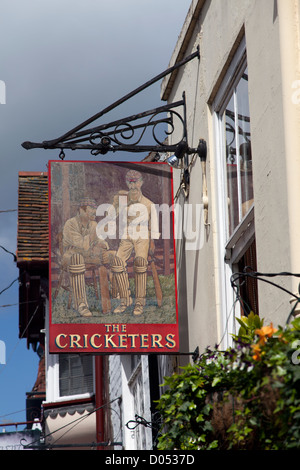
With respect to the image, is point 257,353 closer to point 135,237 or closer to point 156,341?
point 156,341

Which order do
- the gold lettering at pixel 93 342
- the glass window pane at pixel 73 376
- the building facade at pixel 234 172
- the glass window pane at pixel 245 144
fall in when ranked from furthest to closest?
1. the glass window pane at pixel 73 376
2. the gold lettering at pixel 93 342
3. the glass window pane at pixel 245 144
4. the building facade at pixel 234 172

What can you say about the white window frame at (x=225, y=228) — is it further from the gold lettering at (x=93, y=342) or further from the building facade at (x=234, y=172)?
the gold lettering at (x=93, y=342)

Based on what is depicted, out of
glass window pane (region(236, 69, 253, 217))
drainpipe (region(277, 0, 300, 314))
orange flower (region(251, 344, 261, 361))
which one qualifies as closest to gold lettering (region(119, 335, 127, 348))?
Answer: glass window pane (region(236, 69, 253, 217))

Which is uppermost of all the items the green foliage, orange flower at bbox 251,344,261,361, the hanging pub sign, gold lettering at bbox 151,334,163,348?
the hanging pub sign

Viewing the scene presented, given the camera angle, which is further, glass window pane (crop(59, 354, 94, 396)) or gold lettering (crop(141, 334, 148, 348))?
glass window pane (crop(59, 354, 94, 396))

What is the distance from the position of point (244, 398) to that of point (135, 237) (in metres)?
4.56

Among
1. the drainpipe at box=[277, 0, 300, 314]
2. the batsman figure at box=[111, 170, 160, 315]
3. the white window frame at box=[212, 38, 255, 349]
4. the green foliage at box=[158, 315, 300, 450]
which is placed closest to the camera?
the green foliage at box=[158, 315, 300, 450]

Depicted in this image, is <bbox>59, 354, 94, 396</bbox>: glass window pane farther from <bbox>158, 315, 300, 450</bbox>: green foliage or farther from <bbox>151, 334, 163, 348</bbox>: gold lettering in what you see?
<bbox>158, 315, 300, 450</bbox>: green foliage

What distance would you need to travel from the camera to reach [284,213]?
599cm

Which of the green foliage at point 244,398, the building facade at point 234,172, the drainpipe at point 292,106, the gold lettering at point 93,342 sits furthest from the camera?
the gold lettering at point 93,342

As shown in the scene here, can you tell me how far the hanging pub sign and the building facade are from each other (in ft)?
1.12

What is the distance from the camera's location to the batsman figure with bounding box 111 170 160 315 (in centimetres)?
888

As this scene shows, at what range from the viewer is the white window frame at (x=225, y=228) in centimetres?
759

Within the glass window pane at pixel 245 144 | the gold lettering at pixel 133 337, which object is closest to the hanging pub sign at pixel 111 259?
the gold lettering at pixel 133 337
